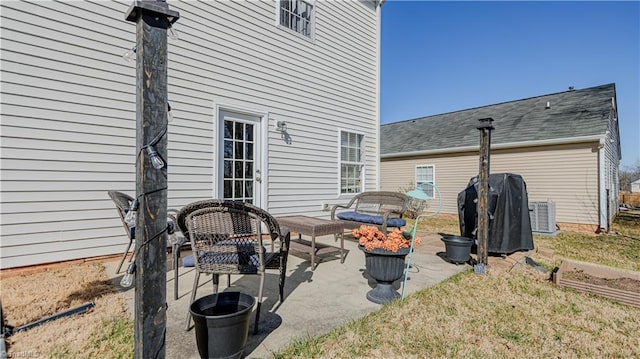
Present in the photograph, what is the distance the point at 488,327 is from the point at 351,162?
4.94 m

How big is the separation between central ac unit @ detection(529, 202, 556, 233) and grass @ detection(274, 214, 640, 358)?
4.85 meters

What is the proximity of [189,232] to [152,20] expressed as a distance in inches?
53.4

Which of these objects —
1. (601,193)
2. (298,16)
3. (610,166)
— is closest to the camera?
(298,16)

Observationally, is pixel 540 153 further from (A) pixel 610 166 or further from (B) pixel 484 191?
(B) pixel 484 191

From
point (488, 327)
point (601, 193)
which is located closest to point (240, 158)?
point (488, 327)

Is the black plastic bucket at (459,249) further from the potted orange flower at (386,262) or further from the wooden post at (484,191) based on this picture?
the potted orange flower at (386,262)

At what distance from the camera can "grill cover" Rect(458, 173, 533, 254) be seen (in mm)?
4648

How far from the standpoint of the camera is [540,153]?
8992mm

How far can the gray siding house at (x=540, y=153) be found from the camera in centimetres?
809

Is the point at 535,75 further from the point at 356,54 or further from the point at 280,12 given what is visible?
the point at 280,12

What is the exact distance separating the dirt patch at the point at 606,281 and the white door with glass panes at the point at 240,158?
459 cm

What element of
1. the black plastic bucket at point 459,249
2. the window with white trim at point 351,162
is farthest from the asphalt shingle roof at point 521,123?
the black plastic bucket at point 459,249

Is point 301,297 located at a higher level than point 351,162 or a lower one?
lower

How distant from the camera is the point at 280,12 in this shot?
5.71m
